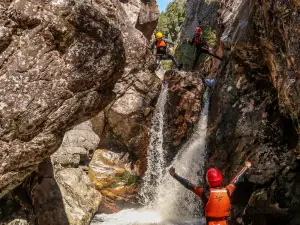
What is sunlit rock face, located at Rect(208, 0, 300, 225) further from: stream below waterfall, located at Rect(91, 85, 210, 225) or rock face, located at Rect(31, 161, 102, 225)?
rock face, located at Rect(31, 161, 102, 225)

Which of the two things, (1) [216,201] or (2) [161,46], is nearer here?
(1) [216,201]

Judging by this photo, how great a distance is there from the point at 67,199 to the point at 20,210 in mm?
3732

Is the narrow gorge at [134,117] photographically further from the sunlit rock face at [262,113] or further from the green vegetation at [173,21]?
the green vegetation at [173,21]

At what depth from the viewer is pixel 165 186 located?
19.2 m

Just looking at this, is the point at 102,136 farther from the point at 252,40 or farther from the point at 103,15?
the point at 103,15

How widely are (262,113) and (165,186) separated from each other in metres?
8.66

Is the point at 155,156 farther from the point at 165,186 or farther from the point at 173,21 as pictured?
the point at 173,21

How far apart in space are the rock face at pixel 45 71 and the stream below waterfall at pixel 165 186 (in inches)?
396

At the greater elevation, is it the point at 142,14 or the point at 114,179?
the point at 142,14

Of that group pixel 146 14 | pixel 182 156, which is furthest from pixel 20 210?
pixel 146 14

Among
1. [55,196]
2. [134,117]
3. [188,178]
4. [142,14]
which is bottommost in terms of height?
[55,196]

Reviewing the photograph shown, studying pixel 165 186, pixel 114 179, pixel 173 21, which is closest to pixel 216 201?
pixel 114 179

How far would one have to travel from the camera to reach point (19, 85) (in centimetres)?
625

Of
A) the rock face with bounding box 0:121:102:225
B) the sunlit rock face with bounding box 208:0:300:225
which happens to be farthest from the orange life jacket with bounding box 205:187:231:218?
the rock face with bounding box 0:121:102:225
